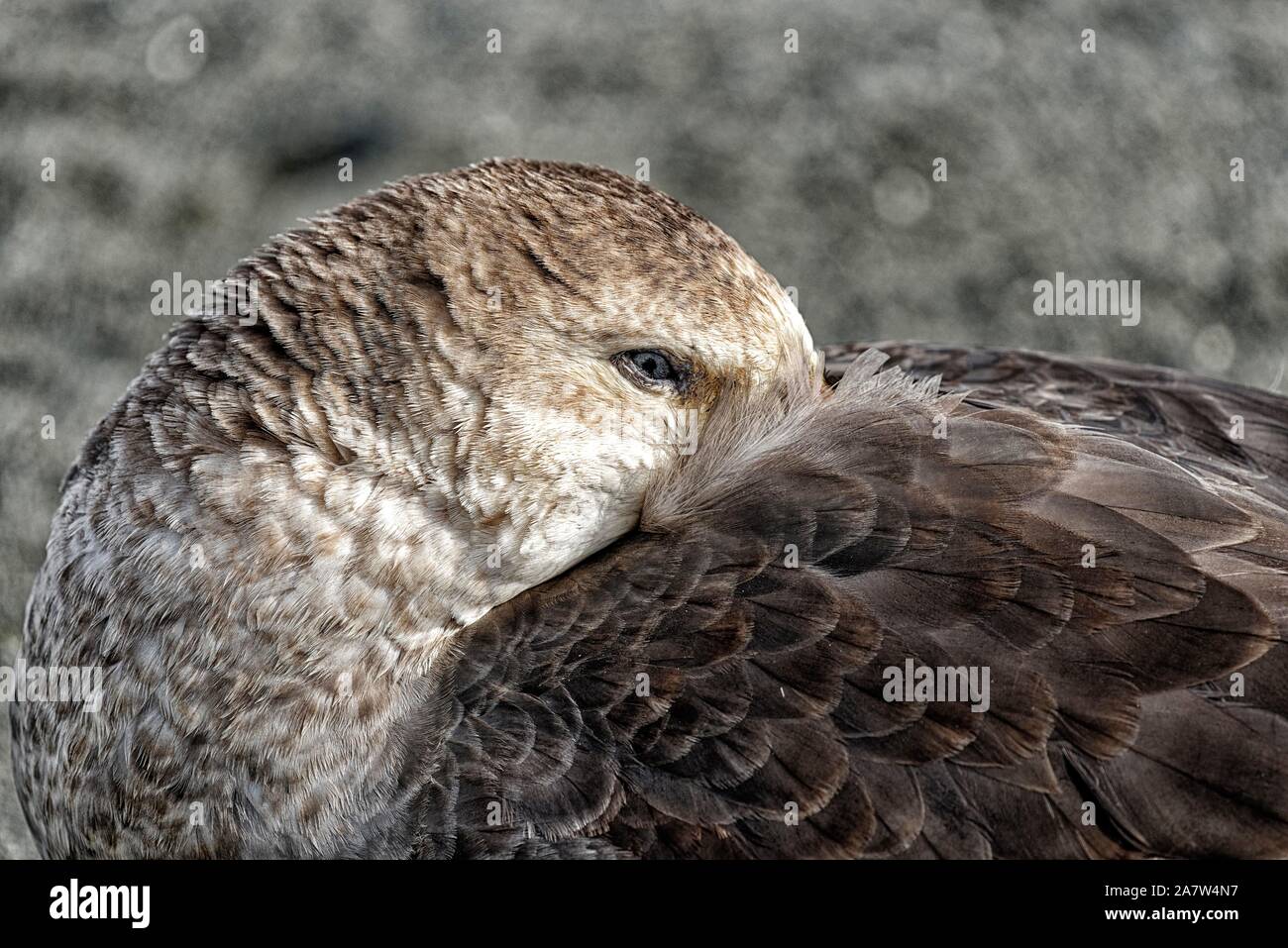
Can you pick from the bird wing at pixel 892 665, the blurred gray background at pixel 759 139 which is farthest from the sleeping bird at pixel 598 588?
the blurred gray background at pixel 759 139

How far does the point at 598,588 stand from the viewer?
237 cm

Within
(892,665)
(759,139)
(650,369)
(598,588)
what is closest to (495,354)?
(650,369)

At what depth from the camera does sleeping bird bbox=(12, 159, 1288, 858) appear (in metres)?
2.06

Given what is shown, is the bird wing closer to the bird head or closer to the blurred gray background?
the bird head

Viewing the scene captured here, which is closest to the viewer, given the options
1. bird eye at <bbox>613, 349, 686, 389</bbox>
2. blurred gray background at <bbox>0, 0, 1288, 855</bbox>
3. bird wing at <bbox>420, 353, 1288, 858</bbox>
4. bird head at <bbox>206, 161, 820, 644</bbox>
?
bird wing at <bbox>420, 353, 1288, 858</bbox>

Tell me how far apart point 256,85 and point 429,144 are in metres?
0.77

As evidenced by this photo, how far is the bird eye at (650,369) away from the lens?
2.34 m

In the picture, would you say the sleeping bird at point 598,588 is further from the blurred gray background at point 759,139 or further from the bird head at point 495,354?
the blurred gray background at point 759,139

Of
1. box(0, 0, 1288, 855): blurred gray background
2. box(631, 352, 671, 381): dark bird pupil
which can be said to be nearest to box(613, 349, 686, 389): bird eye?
box(631, 352, 671, 381): dark bird pupil

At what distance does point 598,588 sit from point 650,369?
424 mm

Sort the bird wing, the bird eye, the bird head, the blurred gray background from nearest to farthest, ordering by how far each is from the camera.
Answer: the bird wing → the bird head → the bird eye → the blurred gray background

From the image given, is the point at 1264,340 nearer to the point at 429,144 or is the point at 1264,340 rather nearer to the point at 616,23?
the point at 616,23

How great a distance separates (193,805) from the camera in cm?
231
